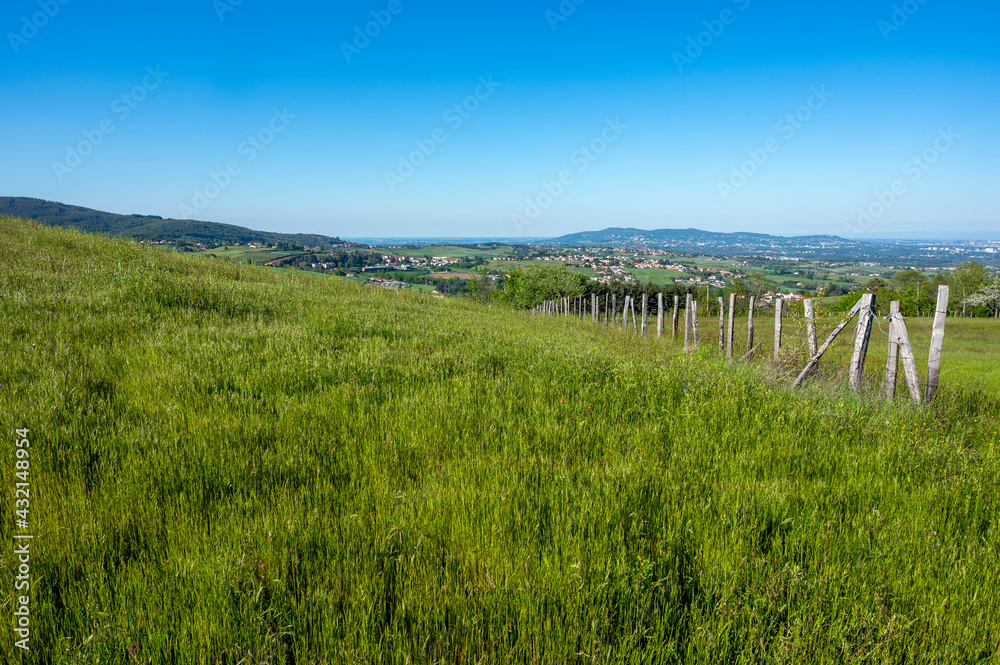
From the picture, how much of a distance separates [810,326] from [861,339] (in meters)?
1.63

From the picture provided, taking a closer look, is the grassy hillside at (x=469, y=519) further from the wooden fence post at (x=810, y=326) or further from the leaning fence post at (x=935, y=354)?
the wooden fence post at (x=810, y=326)

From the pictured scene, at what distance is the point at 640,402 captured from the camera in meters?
5.46

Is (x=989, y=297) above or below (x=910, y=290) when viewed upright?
below

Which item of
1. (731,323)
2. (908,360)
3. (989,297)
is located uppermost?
(908,360)

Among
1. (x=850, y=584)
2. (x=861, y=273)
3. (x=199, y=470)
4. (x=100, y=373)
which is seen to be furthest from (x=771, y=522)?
(x=861, y=273)

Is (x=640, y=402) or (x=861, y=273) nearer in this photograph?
(x=640, y=402)

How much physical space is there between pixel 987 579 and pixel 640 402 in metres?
3.15

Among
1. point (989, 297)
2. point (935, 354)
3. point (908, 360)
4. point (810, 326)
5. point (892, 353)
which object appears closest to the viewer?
point (908, 360)

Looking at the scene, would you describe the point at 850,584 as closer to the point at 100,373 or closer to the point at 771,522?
the point at 771,522

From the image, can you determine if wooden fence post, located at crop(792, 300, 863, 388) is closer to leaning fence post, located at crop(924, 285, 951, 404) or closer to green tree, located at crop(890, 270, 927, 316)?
leaning fence post, located at crop(924, 285, 951, 404)

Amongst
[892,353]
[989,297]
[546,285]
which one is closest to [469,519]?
[892,353]

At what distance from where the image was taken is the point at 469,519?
287cm

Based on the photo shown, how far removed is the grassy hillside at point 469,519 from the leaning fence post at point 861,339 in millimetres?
2809

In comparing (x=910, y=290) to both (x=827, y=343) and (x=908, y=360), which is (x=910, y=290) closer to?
(x=827, y=343)
